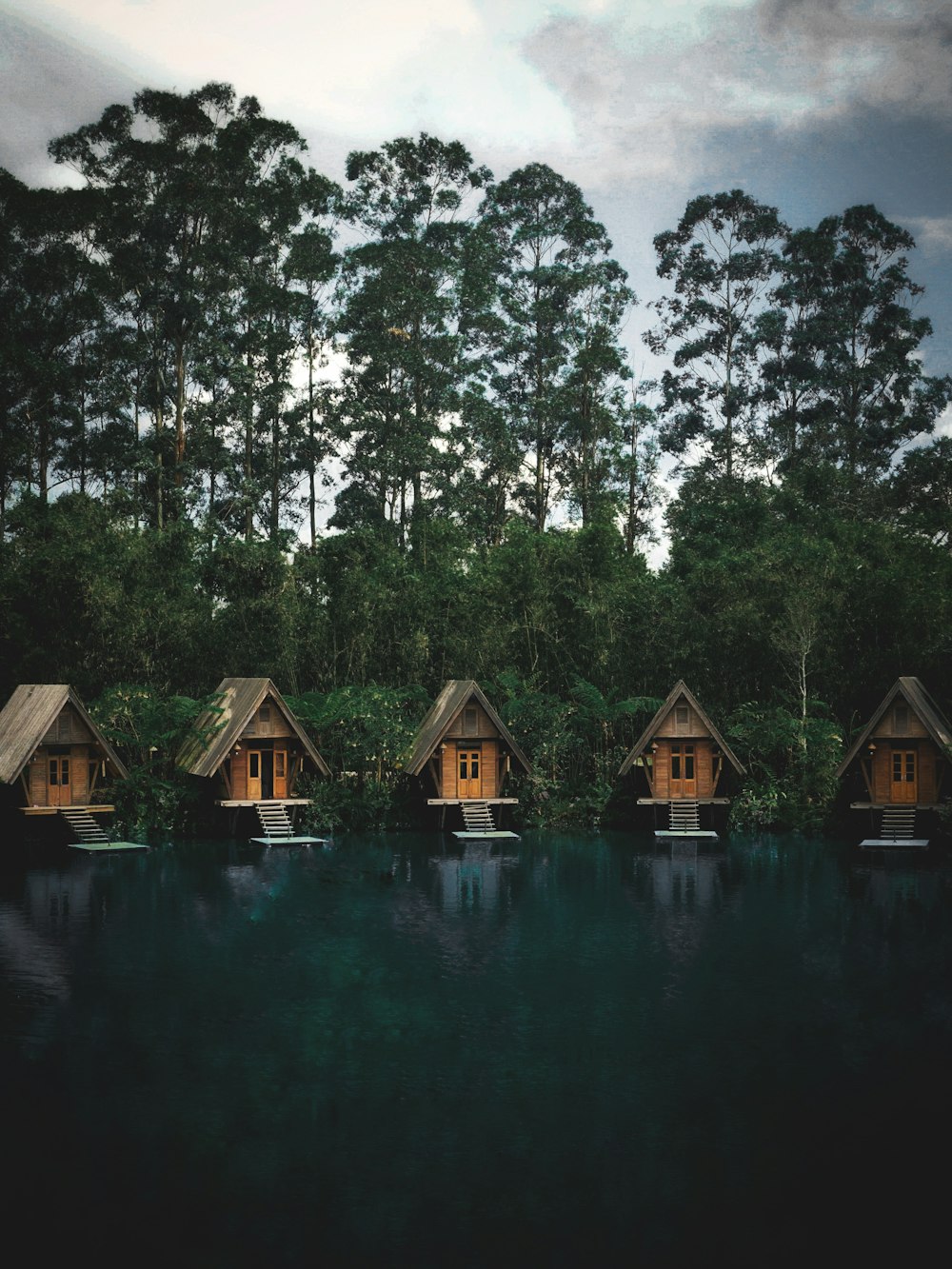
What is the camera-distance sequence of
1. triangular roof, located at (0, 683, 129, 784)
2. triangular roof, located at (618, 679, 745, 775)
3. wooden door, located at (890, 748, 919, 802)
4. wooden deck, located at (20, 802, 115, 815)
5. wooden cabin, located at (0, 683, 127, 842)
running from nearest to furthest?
triangular roof, located at (0, 683, 129, 784) < wooden deck, located at (20, 802, 115, 815) < wooden cabin, located at (0, 683, 127, 842) < wooden door, located at (890, 748, 919, 802) < triangular roof, located at (618, 679, 745, 775)

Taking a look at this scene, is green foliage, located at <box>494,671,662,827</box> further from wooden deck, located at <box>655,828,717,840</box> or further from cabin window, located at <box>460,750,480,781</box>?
wooden deck, located at <box>655,828,717,840</box>

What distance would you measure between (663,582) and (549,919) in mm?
28062

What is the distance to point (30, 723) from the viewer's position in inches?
1542

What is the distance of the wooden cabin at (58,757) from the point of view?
38875 mm

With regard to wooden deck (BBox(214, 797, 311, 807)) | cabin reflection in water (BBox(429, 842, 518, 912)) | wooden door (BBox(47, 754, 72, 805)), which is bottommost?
cabin reflection in water (BBox(429, 842, 518, 912))

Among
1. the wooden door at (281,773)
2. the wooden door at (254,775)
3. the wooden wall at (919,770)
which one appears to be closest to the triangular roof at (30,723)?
the wooden door at (254,775)

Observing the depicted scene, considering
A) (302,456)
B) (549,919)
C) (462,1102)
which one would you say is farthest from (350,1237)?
(302,456)

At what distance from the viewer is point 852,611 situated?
48.5 meters

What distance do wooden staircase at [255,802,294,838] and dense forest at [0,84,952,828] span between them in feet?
7.02

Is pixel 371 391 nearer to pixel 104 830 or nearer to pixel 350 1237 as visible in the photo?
pixel 104 830

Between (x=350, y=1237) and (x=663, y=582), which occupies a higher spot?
(x=663, y=582)

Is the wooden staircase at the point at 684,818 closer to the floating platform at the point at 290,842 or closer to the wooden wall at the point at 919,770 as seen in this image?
the wooden wall at the point at 919,770

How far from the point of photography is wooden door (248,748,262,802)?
4188cm

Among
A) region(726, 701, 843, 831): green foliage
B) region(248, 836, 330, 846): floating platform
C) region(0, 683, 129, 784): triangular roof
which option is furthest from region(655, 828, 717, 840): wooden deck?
region(0, 683, 129, 784): triangular roof
